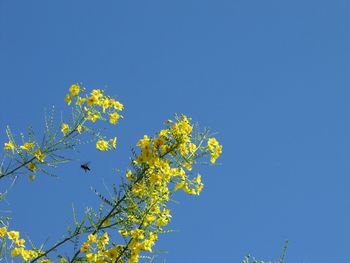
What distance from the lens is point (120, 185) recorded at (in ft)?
19.0

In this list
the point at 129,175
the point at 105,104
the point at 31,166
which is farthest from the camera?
the point at 105,104

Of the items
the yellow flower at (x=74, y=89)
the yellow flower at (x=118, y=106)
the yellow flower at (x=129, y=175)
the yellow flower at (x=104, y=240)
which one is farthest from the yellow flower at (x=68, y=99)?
the yellow flower at (x=104, y=240)

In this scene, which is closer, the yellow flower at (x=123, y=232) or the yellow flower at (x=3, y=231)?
the yellow flower at (x=123, y=232)

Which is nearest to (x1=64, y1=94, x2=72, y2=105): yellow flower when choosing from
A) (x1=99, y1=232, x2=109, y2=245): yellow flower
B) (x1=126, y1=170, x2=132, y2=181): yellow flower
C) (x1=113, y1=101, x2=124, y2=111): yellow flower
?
(x1=113, y1=101, x2=124, y2=111): yellow flower

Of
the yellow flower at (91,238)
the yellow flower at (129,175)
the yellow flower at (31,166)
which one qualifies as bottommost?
the yellow flower at (91,238)

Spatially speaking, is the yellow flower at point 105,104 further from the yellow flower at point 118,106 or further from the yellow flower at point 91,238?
the yellow flower at point 91,238

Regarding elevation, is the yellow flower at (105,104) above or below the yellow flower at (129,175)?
above

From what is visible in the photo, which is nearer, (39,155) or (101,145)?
(39,155)

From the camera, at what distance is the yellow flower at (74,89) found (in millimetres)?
6410

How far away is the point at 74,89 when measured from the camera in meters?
6.42

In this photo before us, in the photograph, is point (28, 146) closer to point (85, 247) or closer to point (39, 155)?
point (39, 155)

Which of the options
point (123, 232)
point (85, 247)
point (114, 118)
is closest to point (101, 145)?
point (114, 118)

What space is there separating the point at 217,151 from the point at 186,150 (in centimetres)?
37

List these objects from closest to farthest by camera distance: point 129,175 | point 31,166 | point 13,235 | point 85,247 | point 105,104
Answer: point 85,247 → point 129,175 → point 31,166 → point 13,235 → point 105,104
